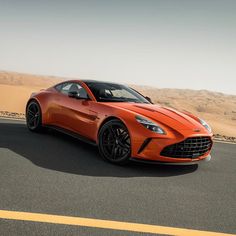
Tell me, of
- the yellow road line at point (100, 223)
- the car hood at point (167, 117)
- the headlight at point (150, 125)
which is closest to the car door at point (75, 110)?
the car hood at point (167, 117)

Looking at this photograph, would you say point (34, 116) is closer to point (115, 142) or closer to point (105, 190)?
point (115, 142)

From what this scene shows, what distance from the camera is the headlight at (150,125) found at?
5320mm

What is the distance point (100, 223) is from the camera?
3.22 m

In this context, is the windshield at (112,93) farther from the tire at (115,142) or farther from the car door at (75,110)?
the tire at (115,142)

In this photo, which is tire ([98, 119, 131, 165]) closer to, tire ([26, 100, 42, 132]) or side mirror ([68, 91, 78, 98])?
side mirror ([68, 91, 78, 98])

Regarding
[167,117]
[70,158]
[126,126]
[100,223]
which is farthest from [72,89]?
[100,223]

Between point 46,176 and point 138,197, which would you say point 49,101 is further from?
point 138,197

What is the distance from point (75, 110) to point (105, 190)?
271 cm

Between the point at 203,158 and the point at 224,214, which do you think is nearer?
the point at 224,214

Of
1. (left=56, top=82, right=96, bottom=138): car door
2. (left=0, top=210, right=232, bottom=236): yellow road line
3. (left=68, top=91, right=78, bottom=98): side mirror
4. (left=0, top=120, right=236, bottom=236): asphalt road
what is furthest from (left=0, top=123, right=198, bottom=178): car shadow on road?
(left=0, top=210, right=232, bottom=236): yellow road line

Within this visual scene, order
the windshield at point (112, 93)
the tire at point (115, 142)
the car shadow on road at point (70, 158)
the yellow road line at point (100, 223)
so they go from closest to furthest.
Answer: the yellow road line at point (100, 223) → the car shadow on road at point (70, 158) → the tire at point (115, 142) → the windshield at point (112, 93)

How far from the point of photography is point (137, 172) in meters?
5.28

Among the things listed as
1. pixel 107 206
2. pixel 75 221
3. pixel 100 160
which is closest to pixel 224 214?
pixel 107 206

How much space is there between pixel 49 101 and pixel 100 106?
6.10 ft
